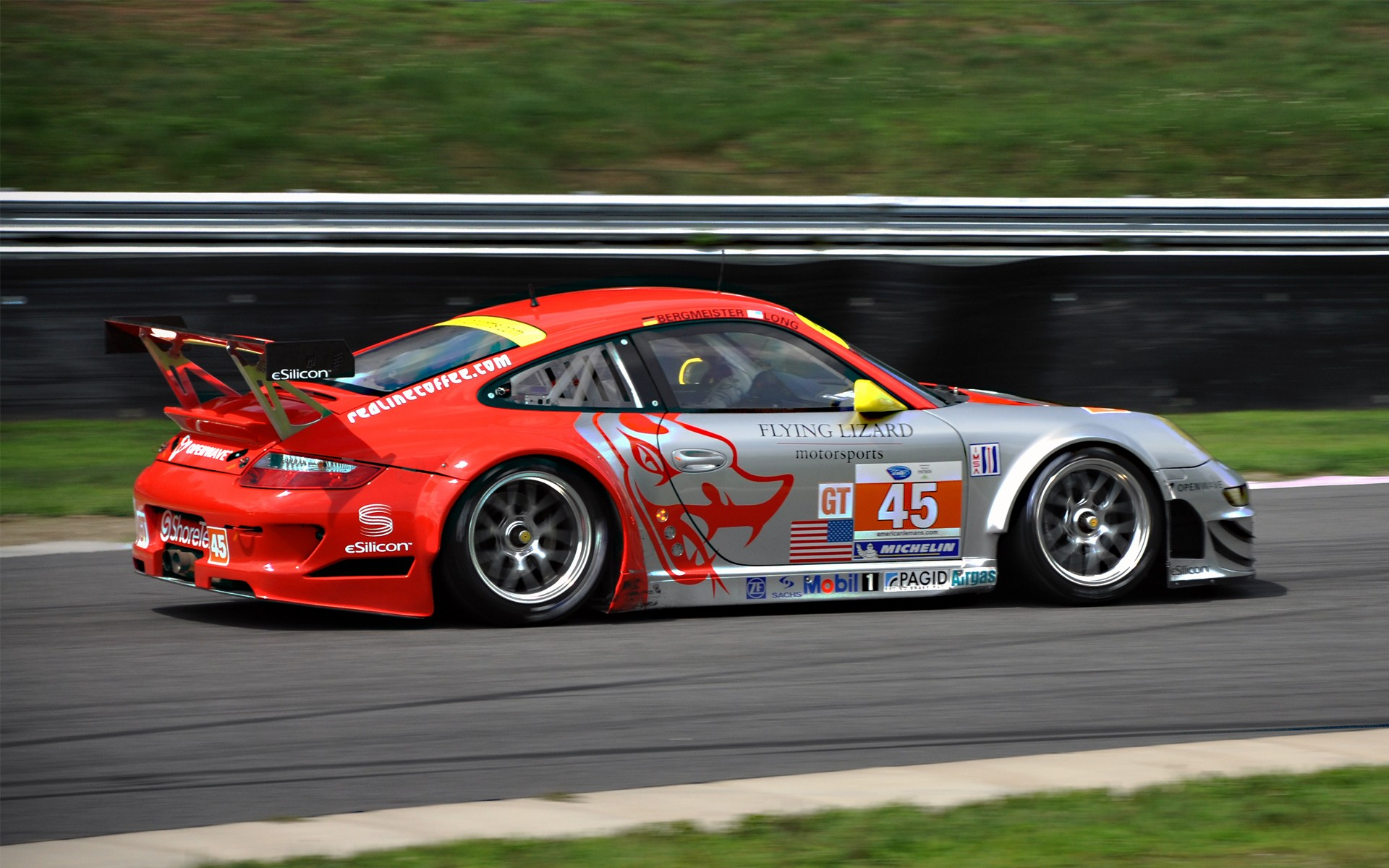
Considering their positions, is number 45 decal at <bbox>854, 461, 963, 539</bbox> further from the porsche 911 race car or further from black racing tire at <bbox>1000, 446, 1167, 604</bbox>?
black racing tire at <bbox>1000, 446, 1167, 604</bbox>

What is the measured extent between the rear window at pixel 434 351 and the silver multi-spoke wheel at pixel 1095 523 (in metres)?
2.29

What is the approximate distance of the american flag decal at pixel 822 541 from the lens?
6.39 meters

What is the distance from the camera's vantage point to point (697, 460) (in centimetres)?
624

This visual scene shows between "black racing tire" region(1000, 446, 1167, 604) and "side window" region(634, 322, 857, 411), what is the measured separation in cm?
93

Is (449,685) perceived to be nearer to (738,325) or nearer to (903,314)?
A: (738,325)

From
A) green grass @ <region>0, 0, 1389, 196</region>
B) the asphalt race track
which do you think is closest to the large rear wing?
the asphalt race track

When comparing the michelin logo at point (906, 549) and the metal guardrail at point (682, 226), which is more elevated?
the metal guardrail at point (682, 226)

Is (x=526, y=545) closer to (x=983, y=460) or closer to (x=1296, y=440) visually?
(x=983, y=460)

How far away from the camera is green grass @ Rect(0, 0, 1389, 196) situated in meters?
14.0

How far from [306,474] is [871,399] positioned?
2.24 m

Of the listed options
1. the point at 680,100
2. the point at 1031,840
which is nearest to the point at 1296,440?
the point at 680,100

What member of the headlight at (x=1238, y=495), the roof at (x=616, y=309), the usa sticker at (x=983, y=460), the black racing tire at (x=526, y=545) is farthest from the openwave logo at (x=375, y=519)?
the headlight at (x=1238, y=495)

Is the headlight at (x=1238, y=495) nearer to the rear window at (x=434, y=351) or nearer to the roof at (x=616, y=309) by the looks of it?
the roof at (x=616, y=309)

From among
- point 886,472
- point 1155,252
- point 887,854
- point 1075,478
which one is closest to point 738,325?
point 886,472
